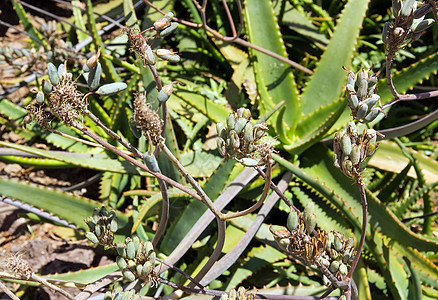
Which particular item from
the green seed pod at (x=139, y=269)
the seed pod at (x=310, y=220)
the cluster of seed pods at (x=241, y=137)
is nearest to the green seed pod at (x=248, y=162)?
the cluster of seed pods at (x=241, y=137)

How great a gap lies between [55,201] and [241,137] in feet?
2.10

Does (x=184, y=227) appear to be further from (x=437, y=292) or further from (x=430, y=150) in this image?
(x=430, y=150)

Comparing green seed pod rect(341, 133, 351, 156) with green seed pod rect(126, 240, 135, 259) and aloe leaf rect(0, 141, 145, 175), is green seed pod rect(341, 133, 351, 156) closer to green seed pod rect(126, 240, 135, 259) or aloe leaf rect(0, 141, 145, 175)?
green seed pod rect(126, 240, 135, 259)

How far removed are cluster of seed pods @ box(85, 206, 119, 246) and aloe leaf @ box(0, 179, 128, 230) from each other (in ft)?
1.13

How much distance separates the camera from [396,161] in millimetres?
1261

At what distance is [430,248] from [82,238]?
923 millimetres

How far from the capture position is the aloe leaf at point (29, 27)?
138 cm

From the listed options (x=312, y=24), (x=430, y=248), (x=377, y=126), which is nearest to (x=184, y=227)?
(x=430, y=248)

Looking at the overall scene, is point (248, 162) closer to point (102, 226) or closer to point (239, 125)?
point (239, 125)

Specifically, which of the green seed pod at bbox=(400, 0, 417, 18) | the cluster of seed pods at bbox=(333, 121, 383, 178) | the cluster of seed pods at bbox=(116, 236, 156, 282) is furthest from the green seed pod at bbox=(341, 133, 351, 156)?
the cluster of seed pods at bbox=(116, 236, 156, 282)

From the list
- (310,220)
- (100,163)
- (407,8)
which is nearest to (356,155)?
(310,220)

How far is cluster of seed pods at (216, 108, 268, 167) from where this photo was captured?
56 centimetres

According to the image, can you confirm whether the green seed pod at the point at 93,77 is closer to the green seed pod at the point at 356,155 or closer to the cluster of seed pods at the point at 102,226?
the cluster of seed pods at the point at 102,226

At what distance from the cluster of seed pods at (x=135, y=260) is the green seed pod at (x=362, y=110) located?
36 cm
